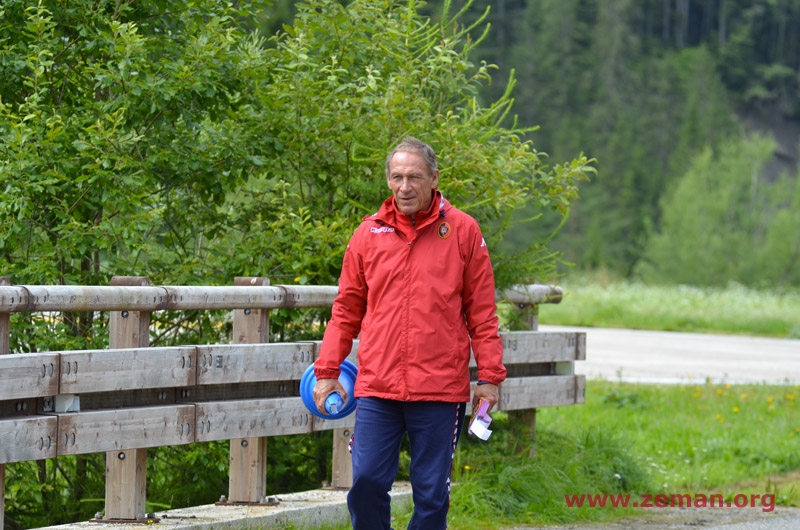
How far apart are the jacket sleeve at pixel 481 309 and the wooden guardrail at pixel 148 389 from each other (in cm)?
140

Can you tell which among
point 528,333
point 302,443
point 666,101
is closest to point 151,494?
point 302,443

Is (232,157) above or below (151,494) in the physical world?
above

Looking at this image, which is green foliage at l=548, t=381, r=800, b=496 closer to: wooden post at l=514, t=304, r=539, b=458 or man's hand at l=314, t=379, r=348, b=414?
wooden post at l=514, t=304, r=539, b=458

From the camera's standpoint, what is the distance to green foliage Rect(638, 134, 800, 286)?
5322 cm

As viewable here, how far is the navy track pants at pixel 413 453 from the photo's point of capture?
4488mm

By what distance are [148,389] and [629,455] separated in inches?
159

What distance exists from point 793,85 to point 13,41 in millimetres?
104952

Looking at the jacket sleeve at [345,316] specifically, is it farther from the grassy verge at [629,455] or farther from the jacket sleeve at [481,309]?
the grassy verge at [629,455]

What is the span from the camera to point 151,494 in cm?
657

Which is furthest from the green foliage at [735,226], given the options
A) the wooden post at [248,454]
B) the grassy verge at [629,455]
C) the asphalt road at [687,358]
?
the wooden post at [248,454]

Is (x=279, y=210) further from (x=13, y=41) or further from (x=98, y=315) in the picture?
(x=13, y=41)

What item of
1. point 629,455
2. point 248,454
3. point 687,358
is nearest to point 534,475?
point 629,455

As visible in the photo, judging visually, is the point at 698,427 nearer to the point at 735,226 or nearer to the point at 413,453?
the point at 413,453

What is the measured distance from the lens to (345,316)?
4.68 m
